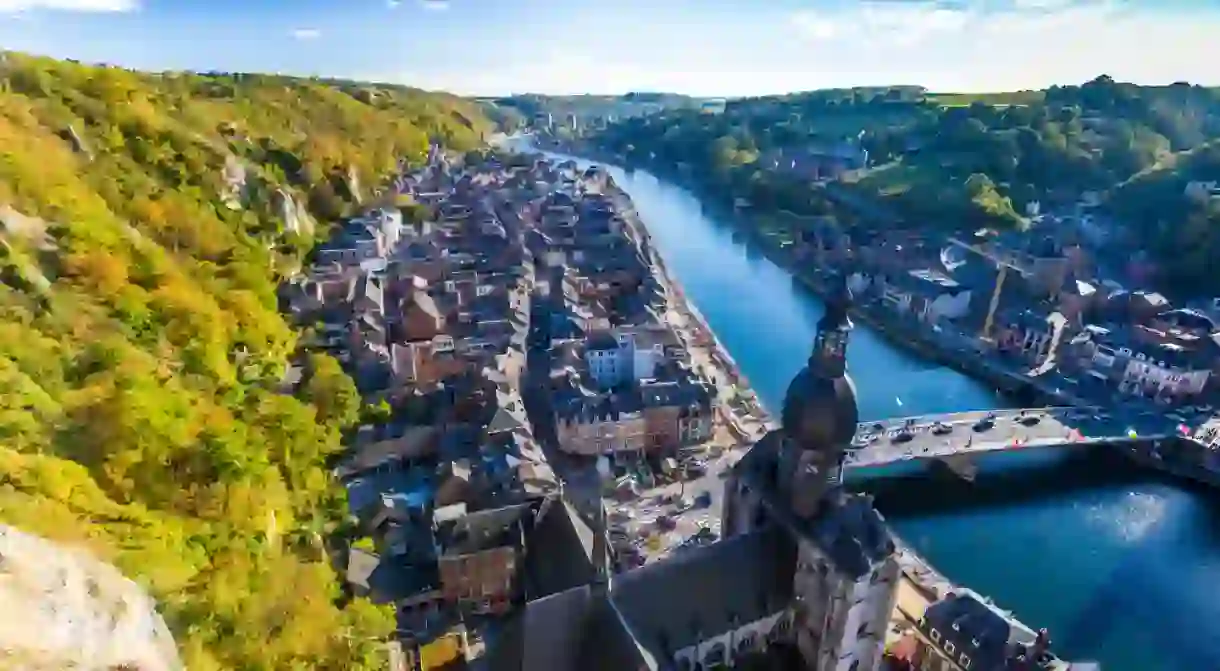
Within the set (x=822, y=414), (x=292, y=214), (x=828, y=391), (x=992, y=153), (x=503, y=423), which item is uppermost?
(x=828, y=391)

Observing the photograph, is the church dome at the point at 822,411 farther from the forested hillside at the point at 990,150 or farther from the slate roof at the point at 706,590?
the forested hillside at the point at 990,150

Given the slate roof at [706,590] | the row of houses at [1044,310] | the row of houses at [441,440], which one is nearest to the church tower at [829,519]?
the slate roof at [706,590]

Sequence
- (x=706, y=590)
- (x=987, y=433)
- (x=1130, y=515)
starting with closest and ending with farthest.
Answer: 1. (x=706, y=590)
2. (x=1130, y=515)
3. (x=987, y=433)

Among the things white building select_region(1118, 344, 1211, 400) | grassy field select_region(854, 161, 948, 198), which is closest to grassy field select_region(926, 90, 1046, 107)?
grassy field select_region(854, 161, 948, 198)

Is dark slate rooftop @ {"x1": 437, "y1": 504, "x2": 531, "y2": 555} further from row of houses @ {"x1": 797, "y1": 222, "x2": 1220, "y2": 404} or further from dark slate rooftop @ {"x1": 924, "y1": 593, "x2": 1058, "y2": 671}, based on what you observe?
row of houses @ {"x1": 797, "y1": 222, "x2": 1220, "y2": 404}

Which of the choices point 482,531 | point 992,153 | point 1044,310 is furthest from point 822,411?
point 992,153

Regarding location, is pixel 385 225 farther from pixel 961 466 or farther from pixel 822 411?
pixel 822 411
